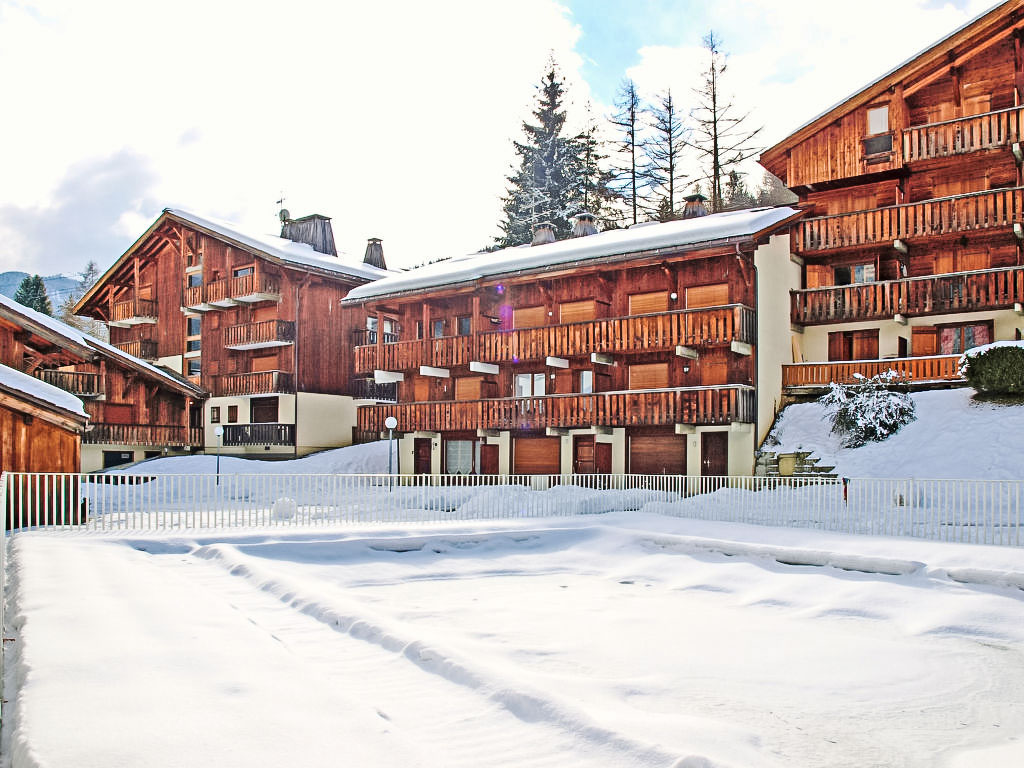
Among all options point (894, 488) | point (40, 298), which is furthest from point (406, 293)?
point (40, 298)

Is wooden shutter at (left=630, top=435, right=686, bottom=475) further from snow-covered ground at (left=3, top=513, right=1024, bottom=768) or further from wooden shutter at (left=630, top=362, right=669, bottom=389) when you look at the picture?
snow-covered ground at (left=3, top=513, right=1024, bottom=768)

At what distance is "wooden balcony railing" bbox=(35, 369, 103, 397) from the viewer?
113 feet

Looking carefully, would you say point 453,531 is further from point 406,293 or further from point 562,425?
point 406,293

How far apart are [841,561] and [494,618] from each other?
6276mm

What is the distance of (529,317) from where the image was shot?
30.9 meters

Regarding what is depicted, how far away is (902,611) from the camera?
34.7 feet

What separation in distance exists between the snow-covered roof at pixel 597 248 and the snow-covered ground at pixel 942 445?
658 centimetres

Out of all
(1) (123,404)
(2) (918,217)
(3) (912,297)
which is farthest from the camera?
(1) (123,404)

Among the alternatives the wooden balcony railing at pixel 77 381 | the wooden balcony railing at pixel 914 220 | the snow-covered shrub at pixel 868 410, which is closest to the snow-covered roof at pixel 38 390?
the wooden balcony railing at pixel 77 381

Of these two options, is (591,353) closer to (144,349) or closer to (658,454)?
(658,454)

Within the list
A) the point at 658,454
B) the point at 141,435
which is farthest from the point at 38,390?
the point at 141,435

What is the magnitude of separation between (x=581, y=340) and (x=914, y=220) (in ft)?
37.6

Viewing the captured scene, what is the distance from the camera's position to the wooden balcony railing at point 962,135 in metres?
25.6

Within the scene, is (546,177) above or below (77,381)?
above
